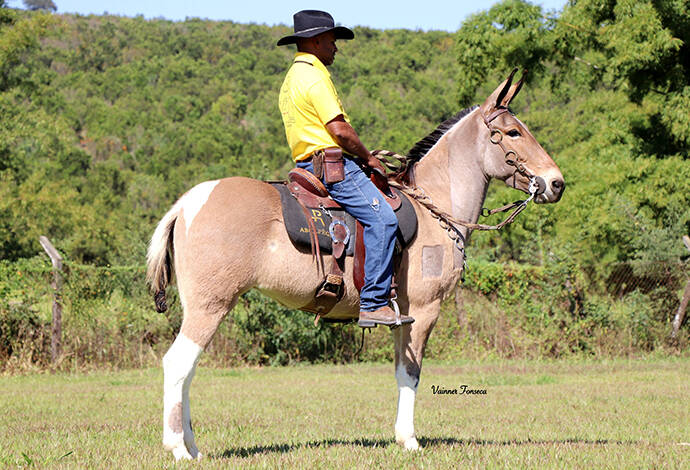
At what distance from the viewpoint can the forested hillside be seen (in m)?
18.0

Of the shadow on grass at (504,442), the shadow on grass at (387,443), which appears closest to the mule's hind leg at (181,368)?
the shadow on grass at (387,443)

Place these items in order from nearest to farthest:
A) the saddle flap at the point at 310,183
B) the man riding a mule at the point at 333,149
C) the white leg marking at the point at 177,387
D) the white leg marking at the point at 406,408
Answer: the white leg marking at the point at 177,387
the man riding a mule at the point at 333,149
the saddle flap at the point at 310,183
the white leg marking at the point at 406,408

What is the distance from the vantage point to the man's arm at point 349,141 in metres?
5.78

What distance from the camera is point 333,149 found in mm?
5883

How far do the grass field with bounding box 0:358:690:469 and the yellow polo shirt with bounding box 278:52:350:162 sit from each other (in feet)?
7.97

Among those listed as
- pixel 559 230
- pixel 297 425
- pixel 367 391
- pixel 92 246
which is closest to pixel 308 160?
pixel 297 425

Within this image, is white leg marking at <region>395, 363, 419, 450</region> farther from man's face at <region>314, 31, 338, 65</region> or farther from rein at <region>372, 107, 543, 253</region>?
man's face at <region>314, 31, 338, 65</region>

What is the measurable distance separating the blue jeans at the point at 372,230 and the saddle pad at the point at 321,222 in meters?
0.11

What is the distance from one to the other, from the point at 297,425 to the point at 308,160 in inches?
137

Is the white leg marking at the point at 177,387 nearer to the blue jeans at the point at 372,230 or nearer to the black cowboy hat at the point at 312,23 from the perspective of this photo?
the blue jeans at the point at 372,230

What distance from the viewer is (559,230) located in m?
25.6

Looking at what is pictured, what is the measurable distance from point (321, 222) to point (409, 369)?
1408mm

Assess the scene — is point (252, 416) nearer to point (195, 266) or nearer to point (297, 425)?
point (297, 425)

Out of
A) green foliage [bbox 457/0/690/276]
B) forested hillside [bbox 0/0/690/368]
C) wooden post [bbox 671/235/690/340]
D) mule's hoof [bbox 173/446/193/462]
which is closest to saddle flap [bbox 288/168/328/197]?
mule's hoof [bbox 173/446/193/462]
